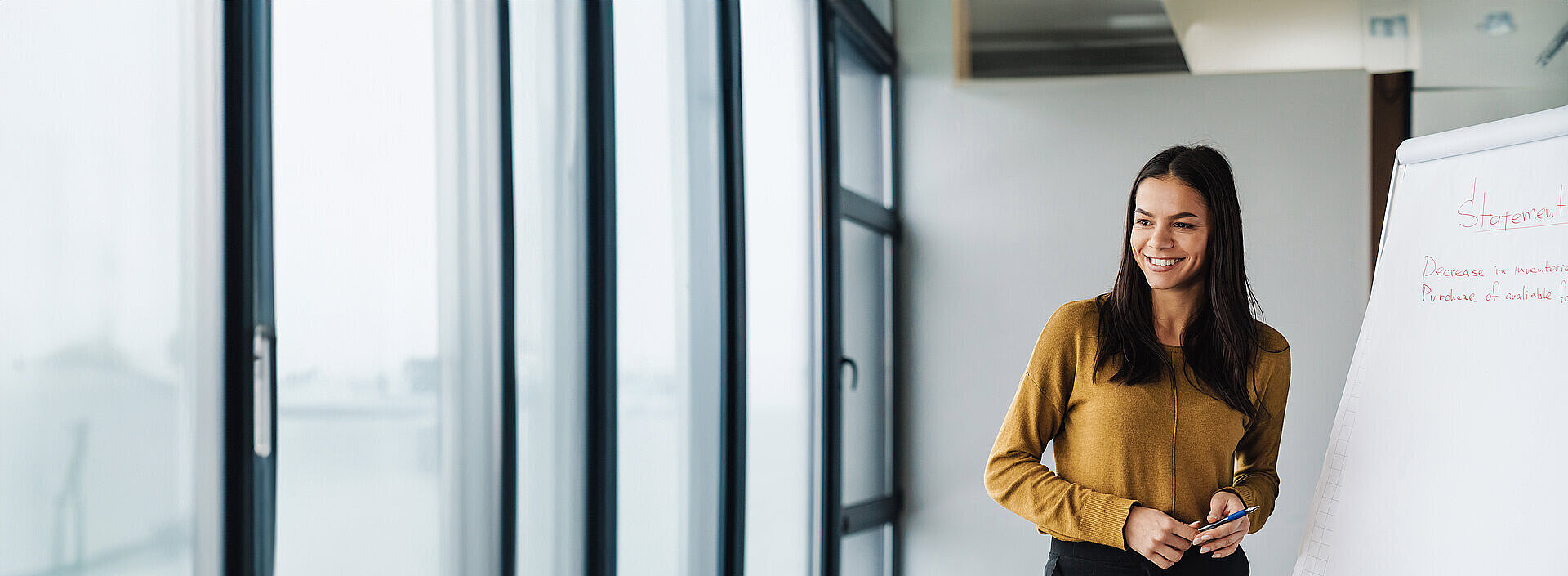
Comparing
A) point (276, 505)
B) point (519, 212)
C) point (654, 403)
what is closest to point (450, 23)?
point (519, 212)

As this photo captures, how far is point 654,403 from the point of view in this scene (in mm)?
1762

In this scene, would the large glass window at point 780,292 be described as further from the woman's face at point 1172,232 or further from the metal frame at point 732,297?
the woman's face at point 1172,232

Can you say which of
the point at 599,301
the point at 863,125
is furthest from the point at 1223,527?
the point at 863,125

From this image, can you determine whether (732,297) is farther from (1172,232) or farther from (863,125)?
(863,125)

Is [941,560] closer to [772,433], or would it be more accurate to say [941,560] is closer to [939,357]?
[939,357]

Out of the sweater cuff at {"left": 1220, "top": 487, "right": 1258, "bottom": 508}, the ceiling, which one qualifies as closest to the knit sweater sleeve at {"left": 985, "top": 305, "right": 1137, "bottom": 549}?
the sweater cuff at {"left": 1220, "top": 487, "right": 1258, "bottom": 508}

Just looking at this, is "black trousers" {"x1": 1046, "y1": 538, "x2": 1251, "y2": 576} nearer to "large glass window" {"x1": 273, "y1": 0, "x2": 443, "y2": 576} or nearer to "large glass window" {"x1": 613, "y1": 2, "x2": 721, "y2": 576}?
"large glass window" {"x1": 613, "y1": 2, "x2": 721, "y2": 576}

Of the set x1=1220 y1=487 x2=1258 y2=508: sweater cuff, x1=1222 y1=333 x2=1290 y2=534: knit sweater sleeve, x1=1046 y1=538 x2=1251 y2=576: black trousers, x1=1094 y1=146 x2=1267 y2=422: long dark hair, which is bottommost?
x1=1046 y1=538 x2=1251 y2=576: black trousers

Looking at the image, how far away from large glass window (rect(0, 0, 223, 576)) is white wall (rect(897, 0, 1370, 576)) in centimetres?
235

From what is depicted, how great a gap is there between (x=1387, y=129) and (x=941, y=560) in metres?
1.93

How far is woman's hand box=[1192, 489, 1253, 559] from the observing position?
1.28m

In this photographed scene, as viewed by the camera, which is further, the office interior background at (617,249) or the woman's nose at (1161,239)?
the woman's nose at (1161,239)

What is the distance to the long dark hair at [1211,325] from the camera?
1.33 m

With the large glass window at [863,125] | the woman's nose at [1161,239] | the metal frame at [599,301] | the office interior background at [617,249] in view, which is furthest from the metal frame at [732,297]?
the woman's nose at [1161,239]
